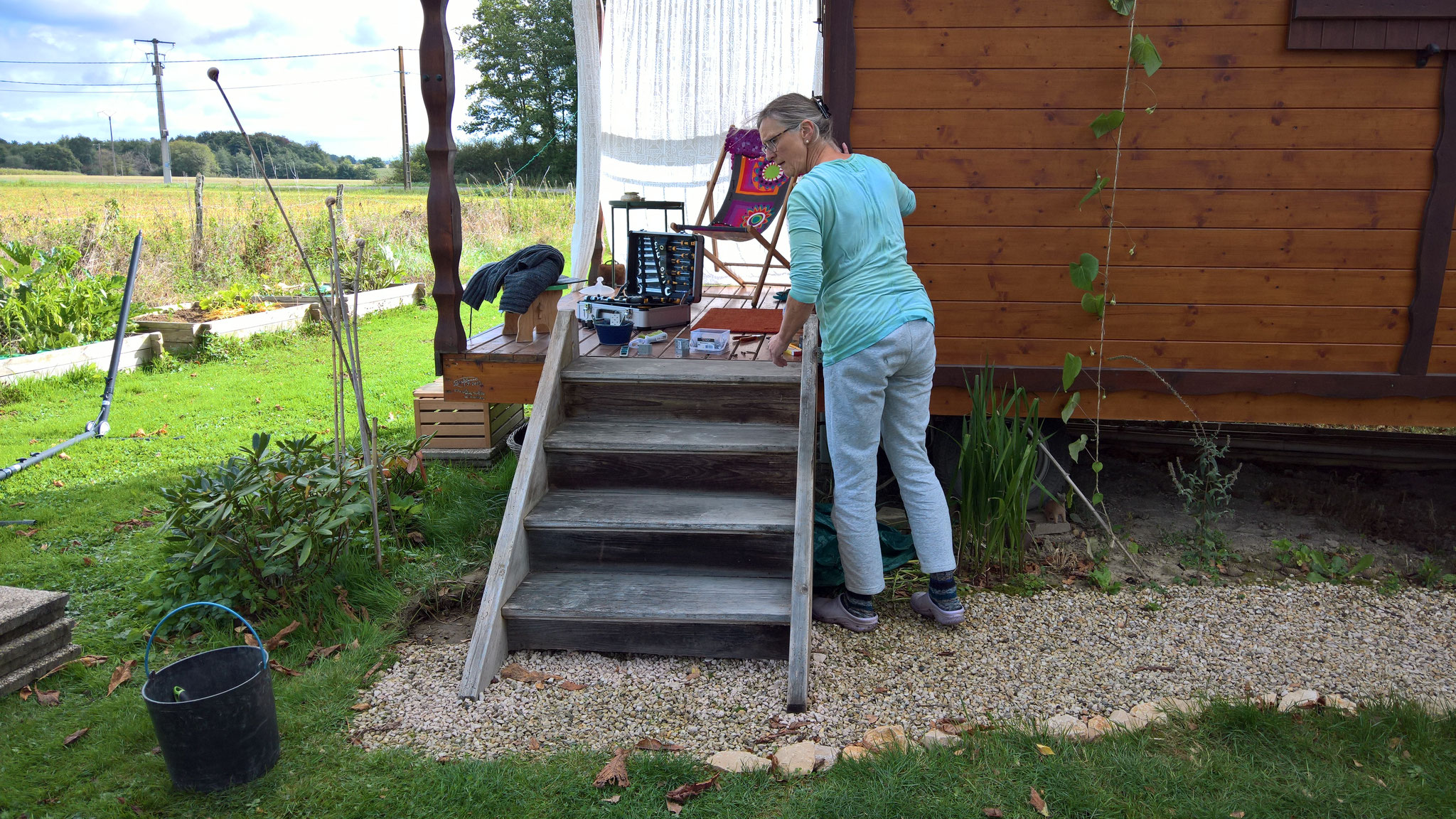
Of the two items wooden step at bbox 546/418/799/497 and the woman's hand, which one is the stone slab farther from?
the woman's hand

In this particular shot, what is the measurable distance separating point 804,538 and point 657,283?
2233 millimetres

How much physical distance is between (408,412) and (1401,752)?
5.55m

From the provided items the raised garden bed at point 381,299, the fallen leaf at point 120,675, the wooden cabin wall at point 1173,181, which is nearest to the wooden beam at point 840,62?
the wooden cabin wall at point 1173,181

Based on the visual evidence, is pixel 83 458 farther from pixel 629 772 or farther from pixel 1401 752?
pixel 1401 752

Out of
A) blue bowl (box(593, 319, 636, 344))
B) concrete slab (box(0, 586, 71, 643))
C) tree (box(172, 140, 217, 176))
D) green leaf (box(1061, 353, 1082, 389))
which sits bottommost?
concrete slab (box(0, 586, 71, 643))

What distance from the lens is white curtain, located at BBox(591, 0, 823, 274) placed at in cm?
643

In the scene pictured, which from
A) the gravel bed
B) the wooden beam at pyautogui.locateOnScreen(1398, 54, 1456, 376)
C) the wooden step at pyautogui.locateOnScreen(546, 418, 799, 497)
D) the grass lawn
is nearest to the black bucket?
the grass lawn

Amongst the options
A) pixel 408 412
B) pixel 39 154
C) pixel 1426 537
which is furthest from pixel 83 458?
pixel 39 154

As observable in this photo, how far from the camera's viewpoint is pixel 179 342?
748 centimetres

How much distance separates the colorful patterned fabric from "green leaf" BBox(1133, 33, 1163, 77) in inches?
105

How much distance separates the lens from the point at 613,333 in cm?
425

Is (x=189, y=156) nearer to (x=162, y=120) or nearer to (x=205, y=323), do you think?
(x=162, y=120)

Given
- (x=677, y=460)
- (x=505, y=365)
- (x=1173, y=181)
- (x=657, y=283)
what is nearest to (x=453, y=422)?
(x=505, y=365)

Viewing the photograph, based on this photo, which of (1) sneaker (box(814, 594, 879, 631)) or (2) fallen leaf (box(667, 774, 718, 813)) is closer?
(2) fallen leaf (box(667, 774, 718, 813))
